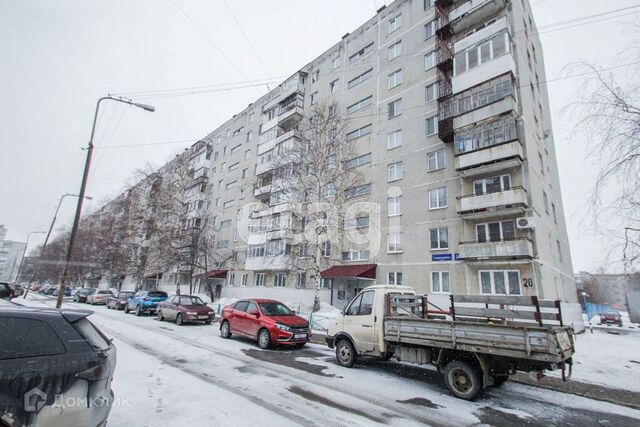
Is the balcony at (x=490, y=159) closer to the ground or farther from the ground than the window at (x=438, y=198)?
farther from the ground

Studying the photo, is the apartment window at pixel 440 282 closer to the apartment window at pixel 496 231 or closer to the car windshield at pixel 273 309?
the apartment window at pixel 496 231

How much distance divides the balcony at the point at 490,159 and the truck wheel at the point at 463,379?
14.3 m

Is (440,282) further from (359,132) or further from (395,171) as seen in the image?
(359,132)

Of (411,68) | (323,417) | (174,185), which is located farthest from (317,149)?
(174,185)

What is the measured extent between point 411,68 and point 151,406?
26792mm

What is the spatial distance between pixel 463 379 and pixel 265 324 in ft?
23.0

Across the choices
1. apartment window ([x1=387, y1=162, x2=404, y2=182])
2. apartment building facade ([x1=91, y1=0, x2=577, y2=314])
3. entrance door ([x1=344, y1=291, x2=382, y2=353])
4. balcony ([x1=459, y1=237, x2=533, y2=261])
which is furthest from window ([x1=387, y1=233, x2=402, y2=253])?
entrance door ([x1=344, y1=291, x2=382, y2=353])

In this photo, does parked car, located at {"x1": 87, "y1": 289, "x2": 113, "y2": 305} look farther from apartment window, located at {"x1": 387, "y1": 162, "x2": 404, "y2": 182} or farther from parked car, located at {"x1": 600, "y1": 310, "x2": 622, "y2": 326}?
parked car, located at {"x1": 600, "y1": 310, "x2": 622, "y2": 326}

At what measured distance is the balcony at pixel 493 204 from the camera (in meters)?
16.4

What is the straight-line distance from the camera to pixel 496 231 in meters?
17.7

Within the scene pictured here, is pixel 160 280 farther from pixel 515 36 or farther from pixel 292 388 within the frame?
pixel 515 36

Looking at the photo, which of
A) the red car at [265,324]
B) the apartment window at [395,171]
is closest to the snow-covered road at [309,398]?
the red car at [265,324]

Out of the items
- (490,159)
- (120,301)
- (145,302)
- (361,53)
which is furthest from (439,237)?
(120,301)

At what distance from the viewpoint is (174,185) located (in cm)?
3372
